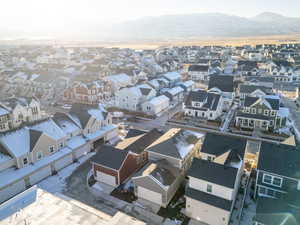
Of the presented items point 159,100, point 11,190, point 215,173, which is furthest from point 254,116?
point 11,190

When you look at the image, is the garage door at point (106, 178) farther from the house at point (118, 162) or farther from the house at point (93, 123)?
the house at point (93, 123)

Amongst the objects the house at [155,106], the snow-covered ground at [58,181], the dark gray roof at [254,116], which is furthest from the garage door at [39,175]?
the dark gray roof at [254,116]

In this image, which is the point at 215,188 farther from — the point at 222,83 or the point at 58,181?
the point at 222,83

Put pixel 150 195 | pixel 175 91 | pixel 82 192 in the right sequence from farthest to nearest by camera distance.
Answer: pixel 175 91 → pixel 82 192 → pixel 150 195

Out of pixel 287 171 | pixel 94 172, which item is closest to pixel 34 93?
pixel 94 172

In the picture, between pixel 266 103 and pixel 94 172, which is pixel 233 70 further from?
pixel 94 172

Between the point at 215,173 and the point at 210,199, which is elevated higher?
the point at 215,173

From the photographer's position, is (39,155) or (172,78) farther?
(172,78)
